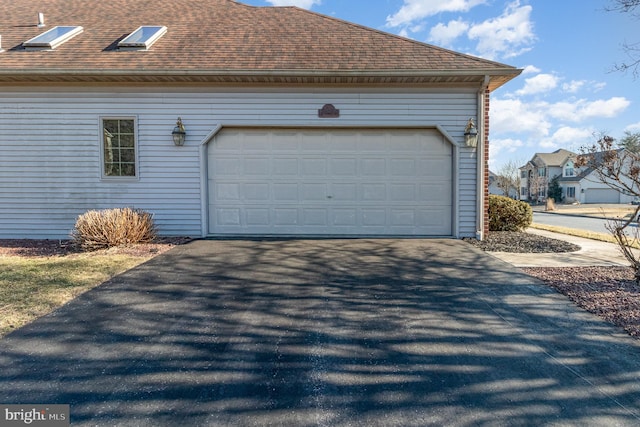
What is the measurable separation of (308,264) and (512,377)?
3.63m

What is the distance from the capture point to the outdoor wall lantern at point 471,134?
7.81 metres

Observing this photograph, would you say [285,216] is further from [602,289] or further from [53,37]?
[53,37]

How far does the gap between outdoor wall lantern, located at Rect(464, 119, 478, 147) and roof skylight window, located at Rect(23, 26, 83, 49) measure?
362 inches

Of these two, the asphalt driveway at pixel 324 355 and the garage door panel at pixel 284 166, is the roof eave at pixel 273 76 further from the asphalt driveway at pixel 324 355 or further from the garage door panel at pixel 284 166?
the asphalt driveway at pixel 324 355

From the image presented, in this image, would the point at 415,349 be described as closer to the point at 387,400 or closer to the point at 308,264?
the point at 387,400

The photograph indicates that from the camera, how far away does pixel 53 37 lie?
8.57 meters

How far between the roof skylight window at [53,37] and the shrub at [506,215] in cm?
1097

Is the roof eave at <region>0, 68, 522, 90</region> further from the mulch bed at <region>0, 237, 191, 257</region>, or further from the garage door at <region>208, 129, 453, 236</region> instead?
the mulch bed at <region>0, 237, 191, 257</region>

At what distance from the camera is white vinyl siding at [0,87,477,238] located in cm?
803

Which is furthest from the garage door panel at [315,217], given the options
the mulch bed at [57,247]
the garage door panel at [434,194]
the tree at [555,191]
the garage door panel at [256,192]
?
the tree at [555,191]

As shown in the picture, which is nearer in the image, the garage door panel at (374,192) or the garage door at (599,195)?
the garage door panel at (374,192)

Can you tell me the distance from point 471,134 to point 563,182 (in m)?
46.1

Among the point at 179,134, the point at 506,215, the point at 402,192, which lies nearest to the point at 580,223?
the point at 506,215

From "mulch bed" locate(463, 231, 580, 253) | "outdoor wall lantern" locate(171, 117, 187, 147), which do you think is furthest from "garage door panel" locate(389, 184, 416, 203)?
"outdoor wall lantern" locate(171, 117, 187, 147)
